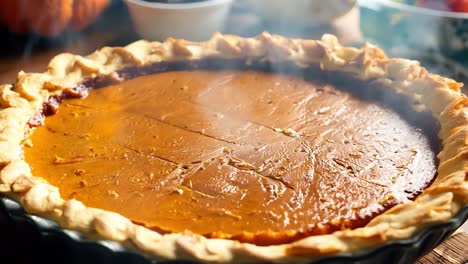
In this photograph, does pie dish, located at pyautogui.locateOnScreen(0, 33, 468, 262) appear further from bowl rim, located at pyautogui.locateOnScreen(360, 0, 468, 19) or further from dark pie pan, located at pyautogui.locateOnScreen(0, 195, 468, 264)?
bowl rim, located at pyautogui.locateOnScreen(360, 0, 468, 19)

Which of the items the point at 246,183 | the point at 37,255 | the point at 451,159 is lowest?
the point at 37,255

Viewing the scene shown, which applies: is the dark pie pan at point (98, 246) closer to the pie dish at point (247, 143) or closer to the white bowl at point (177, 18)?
the pie dish at point (247, 143)

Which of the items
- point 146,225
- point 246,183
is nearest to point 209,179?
point 246,183

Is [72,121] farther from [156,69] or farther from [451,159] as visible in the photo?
[451,159]

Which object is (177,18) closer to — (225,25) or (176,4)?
(176,4)

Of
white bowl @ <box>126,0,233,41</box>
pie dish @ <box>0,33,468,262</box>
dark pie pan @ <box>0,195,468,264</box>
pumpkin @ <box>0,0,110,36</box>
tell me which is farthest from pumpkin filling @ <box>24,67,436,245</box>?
pumpkin @ <box>0,0,110,36</box>

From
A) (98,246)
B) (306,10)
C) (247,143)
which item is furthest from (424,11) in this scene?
(98,246)
